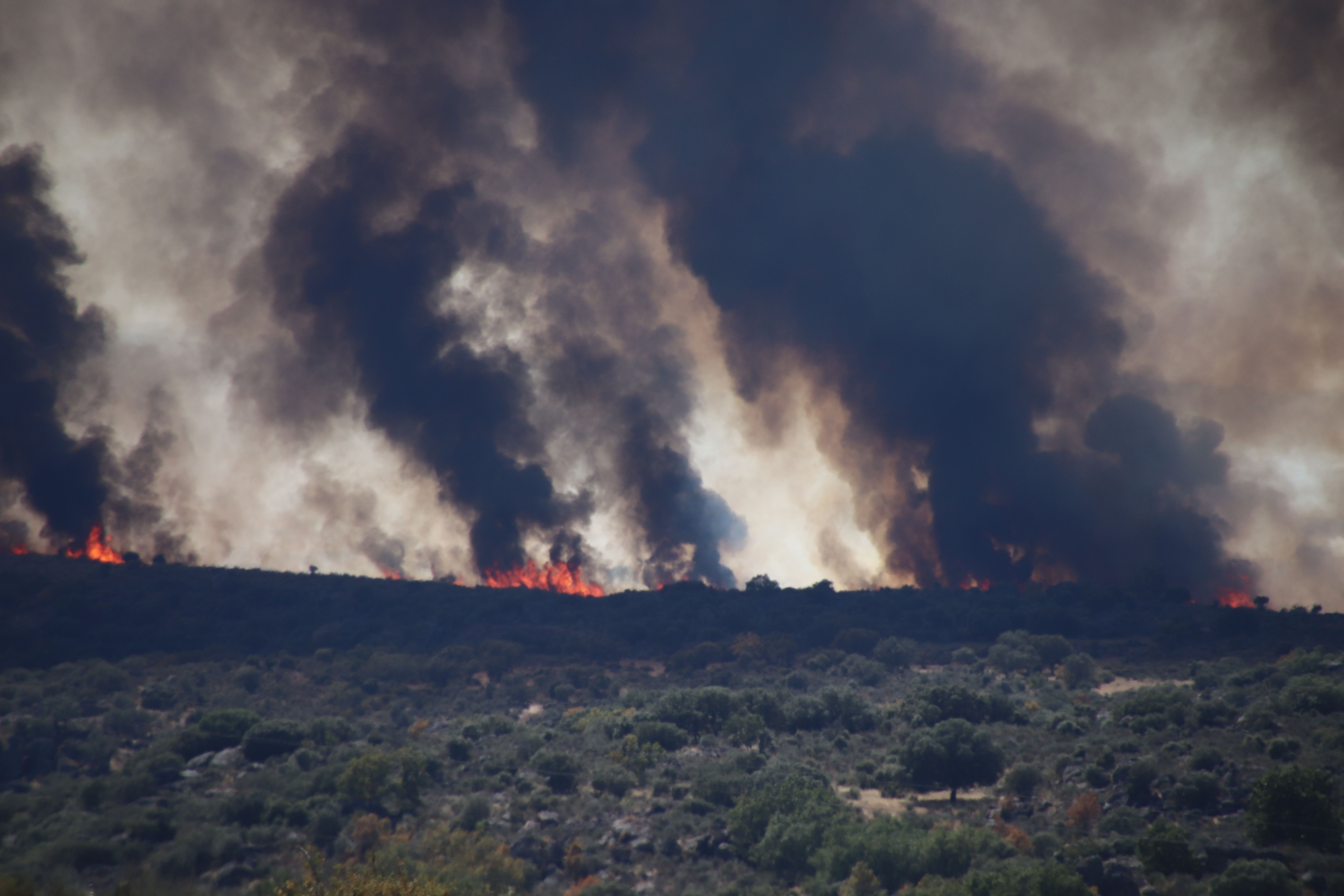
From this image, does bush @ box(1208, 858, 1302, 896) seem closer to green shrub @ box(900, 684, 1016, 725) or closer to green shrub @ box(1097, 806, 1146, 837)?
green shrub @ box(1097, 806, 1146, 837)

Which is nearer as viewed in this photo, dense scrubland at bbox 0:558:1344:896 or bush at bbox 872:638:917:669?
dense scrubland at bbox 0:558:1344:896

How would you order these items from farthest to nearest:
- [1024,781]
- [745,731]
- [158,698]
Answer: [158,698]
[745,731]
[1024,781]

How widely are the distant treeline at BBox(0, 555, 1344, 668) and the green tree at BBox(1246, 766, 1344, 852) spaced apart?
2589 inches

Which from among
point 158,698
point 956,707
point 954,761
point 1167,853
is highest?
point 956,707

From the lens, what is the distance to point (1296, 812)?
36406mm

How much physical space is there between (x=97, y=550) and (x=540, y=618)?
80.1 m

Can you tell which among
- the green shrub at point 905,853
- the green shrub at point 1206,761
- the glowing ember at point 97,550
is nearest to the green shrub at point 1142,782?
the green shrub at point 1206,761

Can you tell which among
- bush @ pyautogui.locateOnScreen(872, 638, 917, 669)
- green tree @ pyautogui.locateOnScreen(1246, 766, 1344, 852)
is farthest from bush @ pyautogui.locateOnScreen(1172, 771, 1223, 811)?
bush @ pyautogui.locateOnScreen(872, 638, 917, 669)

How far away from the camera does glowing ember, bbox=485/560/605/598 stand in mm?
149250

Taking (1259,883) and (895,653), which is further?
(895,653)

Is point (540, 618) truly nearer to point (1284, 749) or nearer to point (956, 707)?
point (956, 707)

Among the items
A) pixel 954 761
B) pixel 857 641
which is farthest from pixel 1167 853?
pixel 857 641

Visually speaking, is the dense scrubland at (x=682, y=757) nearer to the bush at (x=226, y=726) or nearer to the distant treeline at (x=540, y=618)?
the bush at (x=226, y=726)

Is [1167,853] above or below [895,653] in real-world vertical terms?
below
